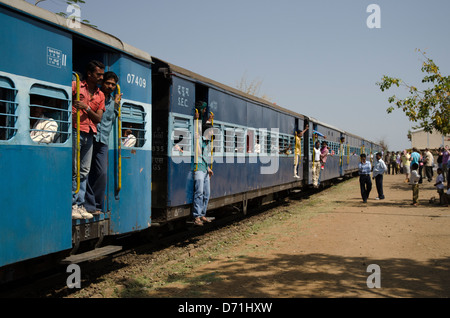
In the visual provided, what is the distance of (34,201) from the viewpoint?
4.44 metres

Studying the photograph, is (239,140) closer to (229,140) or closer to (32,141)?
(229,140)

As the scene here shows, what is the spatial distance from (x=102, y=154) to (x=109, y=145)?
0.80 feet

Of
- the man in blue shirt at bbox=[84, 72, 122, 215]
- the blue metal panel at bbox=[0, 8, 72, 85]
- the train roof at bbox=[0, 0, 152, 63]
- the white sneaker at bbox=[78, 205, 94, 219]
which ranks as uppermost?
the train roof at bbox=[0, 0, 152, 63]

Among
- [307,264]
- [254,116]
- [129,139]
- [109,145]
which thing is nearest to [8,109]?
[109,145]

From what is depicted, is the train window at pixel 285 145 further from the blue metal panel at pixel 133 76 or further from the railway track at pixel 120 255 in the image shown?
the blue metal panel at pixel 133 76

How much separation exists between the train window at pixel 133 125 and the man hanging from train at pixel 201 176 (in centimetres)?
174

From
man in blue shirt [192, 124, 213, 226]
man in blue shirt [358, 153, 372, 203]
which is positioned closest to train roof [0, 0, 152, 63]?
man in blue shirt [192, 124, 213, 226]

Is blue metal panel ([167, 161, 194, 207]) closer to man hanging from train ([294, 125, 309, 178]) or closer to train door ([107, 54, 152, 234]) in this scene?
train door ([107, 54, 152, 234])

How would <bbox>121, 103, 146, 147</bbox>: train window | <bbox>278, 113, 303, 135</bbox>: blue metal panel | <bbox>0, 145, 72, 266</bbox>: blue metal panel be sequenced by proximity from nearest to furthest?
<bbox>0, 145, 72, 266</bbox>: blue metal panel < <bbox>121, 103, 146, 147</bbox>: train window < <bbox>278, 113, 303, 135</bbox>: blue metal panel

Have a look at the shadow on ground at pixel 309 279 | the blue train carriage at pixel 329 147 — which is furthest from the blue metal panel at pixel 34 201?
the blue train carriage at pixel 329 147

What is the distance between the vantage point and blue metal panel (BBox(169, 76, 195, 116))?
7.40 metres

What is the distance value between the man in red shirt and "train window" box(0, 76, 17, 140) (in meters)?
0.90
